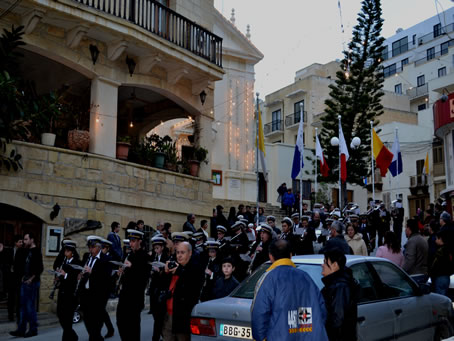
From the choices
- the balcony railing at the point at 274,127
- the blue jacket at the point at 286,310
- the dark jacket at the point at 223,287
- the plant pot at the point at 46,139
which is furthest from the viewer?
the balcony railing at the point at 274,127

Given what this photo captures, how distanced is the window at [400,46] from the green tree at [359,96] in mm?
22679

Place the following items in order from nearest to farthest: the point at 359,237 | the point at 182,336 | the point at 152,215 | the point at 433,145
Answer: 1. the point at 182,336
2. the point at 359,237
3. the point at 152,215
4. the point at 433,145

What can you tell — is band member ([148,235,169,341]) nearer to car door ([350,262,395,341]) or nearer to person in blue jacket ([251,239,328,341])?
car door ([350,262,395,341])

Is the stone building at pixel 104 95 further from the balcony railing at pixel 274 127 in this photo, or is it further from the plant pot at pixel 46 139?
the balcony railing at pixel 274 127

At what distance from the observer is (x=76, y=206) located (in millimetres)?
14109

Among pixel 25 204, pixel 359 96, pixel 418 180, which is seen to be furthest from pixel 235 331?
pixel 418 180

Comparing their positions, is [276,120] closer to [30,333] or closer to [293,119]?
[293,119]

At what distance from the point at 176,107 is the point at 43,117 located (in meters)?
7.47


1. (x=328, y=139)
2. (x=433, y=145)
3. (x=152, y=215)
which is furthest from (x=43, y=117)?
(x=433, y=145)

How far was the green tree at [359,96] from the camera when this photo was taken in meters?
33.1

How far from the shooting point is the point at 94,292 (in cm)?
890

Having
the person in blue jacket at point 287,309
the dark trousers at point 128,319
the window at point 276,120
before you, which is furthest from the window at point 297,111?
the person in blue jacket at point 287,309

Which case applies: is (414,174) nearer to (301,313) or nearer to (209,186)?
(209,186)

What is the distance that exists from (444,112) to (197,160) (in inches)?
428
